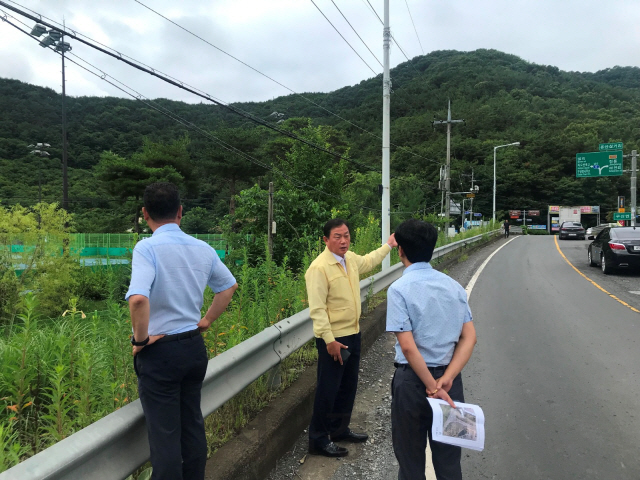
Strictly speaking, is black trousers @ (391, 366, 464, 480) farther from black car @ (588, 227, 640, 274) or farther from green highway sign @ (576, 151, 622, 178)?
green highway sign @ (576, 151, 622, 178)

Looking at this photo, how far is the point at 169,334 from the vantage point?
7.77 feet

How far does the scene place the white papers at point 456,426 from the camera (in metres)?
2.27

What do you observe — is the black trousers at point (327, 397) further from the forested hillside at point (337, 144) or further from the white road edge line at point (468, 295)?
the forested hillside at point (337, 144)

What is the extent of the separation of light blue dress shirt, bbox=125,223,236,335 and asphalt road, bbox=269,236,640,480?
5.16ft

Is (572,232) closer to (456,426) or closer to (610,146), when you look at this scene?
(610,146)

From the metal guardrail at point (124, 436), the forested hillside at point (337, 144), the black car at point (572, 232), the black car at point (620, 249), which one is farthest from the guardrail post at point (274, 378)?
the black car at point (572, 232)

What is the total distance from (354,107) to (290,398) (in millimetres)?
31383

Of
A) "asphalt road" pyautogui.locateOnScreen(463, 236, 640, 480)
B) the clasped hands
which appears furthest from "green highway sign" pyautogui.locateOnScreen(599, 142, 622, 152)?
the clasped hands

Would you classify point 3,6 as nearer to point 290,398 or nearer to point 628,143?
point 290,398

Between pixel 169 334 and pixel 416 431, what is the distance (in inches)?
53.9

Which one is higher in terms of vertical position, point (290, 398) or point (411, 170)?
point (411, 170)

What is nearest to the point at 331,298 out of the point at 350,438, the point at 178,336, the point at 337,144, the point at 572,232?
the point at 350,438

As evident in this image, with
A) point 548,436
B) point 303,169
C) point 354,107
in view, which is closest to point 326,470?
point 548,436

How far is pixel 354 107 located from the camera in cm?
3328
